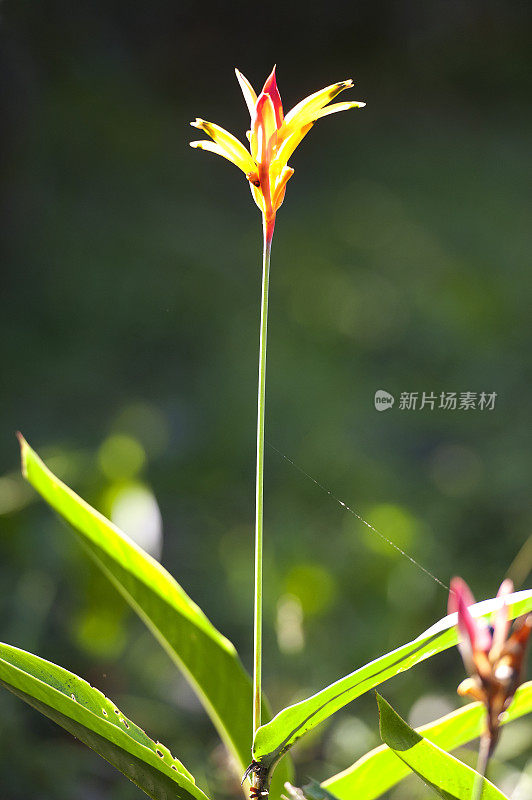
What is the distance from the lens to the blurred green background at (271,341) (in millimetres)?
900

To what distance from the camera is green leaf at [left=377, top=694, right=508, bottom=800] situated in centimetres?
32

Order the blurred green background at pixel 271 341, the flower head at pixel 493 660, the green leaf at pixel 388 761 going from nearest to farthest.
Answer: the flower head at pixel 493 660 → the green leaf at pixel 388 761 → the blurred green background at pixel 271 341

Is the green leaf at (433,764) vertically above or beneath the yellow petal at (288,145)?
beneath

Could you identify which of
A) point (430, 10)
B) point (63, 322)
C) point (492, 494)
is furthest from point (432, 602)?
point (430, 10)

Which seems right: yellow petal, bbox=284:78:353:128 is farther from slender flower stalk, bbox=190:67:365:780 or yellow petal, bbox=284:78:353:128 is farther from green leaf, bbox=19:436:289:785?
green leaf, bbox=19:436:289:785

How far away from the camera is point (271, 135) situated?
34 centimetres

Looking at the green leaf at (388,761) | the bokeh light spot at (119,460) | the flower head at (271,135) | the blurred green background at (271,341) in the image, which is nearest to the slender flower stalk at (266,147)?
the flower head at (271,135)

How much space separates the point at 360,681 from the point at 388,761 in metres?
0.11

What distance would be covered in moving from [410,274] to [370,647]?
1.20 metres

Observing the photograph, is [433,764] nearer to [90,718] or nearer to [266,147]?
[90,718]

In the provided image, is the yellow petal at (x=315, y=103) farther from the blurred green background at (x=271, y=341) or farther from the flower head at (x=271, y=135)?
the blurred green background at (x=271, y=341)

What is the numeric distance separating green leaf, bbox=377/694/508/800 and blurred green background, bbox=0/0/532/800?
395 millimetres

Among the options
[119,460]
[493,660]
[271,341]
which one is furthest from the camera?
[271,341]

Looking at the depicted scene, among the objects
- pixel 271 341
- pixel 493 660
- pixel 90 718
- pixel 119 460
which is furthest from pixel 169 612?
pixel 271 341
